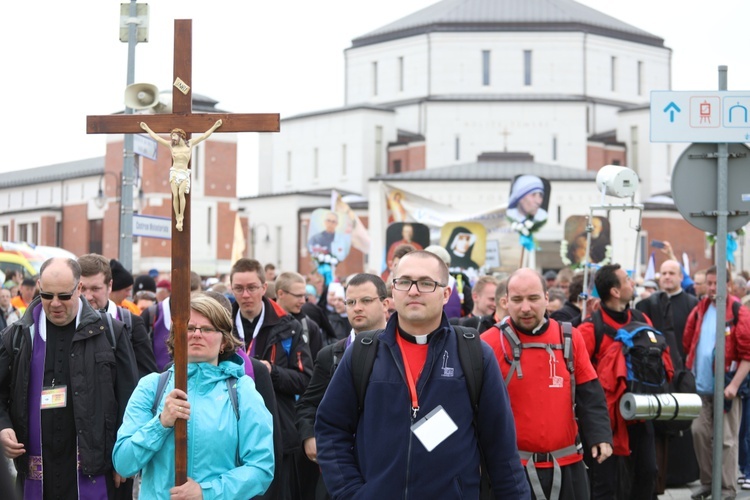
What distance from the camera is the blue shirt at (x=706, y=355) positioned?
1058cm

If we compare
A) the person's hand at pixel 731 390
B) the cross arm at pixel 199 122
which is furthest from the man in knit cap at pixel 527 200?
the cross arm at pixel 199 122

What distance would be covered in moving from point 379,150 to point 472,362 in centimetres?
7144

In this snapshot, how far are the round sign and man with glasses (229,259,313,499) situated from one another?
306 cm

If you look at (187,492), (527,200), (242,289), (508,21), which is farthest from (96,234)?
(187,492)

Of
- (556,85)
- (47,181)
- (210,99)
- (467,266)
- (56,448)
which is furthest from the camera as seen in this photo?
(556,85)

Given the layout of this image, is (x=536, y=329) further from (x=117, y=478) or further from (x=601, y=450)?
(x=117, y=478)

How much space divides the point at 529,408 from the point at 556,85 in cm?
7080

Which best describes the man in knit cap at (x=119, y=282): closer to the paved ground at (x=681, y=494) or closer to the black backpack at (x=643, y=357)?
the black backpack at (x=643, y=357)

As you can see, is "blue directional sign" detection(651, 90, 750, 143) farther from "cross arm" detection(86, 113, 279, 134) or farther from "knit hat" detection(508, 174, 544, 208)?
"knit hat" detection(508, 174, 544, 208)

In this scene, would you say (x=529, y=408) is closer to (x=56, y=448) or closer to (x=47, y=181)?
(x=56, y=448)

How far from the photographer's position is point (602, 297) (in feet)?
27.8

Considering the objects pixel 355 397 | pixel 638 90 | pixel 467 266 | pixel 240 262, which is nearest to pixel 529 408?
pixel 355 397

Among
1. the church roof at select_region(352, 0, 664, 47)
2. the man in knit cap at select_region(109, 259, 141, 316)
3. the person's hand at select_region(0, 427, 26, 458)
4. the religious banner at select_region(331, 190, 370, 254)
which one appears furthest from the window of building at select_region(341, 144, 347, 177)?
the person's hand at select_region(0, 427, 26, 458)

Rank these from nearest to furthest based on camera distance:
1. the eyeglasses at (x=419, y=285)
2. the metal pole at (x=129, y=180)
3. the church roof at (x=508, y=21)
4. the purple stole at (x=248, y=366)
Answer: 1. the eyeglasses at (x=419, y=285)
2. the purple stole at (x=248, y=366)
3. the metal pole at (x=129, y=180)
4. the church roof at (x=508, y=21)
